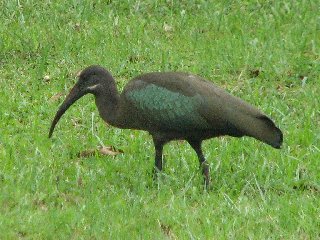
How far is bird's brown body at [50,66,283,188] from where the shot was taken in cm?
834

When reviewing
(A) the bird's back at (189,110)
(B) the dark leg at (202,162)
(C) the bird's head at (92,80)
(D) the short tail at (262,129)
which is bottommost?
(B) the dark leg at (202,162)

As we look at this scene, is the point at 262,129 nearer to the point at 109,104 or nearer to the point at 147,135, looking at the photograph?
the point at 109,104

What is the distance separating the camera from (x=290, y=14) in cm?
1293

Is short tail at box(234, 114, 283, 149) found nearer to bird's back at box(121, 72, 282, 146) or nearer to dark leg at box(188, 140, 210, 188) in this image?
bird's back at box(121, 72, 282, 146)

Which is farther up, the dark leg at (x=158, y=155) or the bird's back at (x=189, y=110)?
the bird's back at (x=189, y=110)

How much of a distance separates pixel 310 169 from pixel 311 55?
316 centimetres

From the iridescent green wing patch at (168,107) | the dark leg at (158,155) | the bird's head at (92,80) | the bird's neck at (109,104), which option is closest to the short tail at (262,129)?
the iridescent green wing patch at (168,107)

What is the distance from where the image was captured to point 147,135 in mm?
10109

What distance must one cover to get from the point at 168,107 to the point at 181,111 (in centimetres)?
12

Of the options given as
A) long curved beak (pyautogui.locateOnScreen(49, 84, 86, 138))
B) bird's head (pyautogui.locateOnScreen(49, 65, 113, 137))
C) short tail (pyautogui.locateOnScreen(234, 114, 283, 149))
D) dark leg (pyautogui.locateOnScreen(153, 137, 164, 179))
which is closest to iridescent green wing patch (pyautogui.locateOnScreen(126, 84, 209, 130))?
dark leg (pyautogui.locateOnScreen(153, 137, 164, 179))

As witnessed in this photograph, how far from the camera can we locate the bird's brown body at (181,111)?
834cm

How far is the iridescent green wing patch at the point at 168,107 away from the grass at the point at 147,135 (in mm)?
438

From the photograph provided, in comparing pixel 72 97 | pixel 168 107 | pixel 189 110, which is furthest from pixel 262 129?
pixel 72 97

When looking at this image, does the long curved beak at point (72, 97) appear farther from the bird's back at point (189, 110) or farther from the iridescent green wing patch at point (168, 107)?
the iridescent green wing patch at point (168, 107)
